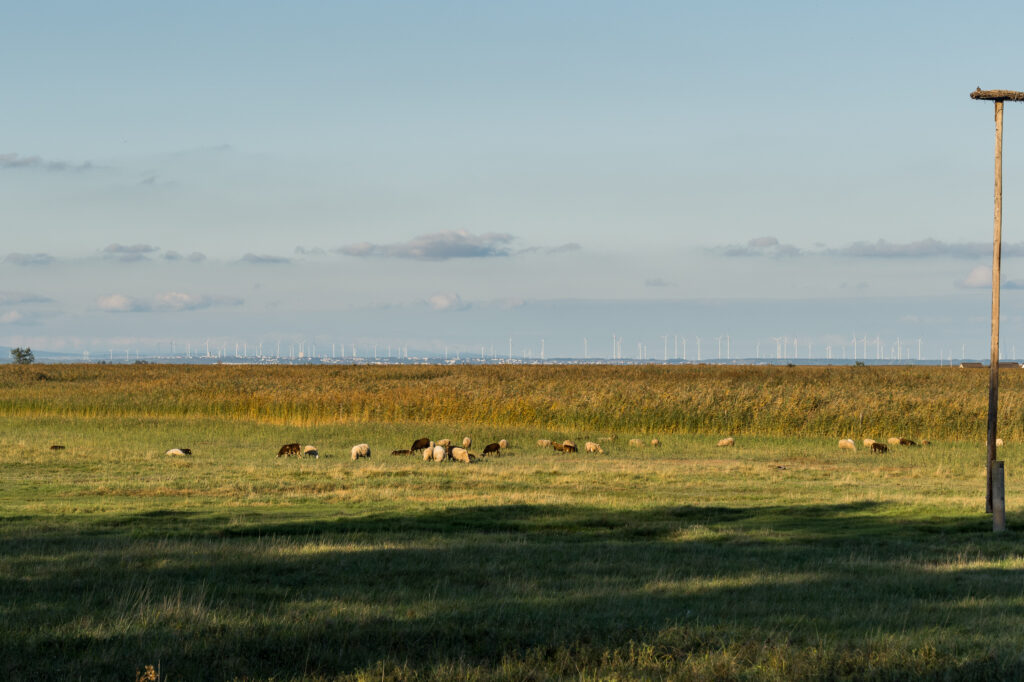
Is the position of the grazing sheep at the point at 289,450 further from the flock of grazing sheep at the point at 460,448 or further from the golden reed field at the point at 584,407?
the golden reed field at the point at 584,407

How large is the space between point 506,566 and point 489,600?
206 centimetres

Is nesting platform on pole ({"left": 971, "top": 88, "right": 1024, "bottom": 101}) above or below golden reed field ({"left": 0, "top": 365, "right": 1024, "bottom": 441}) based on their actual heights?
above

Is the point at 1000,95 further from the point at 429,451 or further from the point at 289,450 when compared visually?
the point at 289,450

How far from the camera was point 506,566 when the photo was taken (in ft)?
39.9

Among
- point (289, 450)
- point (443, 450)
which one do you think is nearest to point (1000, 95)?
point (443, 450)

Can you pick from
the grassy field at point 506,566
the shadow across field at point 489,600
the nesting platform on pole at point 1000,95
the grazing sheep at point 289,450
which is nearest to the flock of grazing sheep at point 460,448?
the grazing sheep at point 289,450

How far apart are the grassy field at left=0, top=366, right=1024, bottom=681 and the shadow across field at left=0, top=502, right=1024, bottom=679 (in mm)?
40

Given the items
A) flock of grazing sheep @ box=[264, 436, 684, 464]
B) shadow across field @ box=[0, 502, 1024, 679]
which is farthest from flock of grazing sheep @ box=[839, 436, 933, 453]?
shadow across field @ box=[0, 502, 1024, 679]

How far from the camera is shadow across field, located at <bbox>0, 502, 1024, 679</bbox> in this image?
320 inches

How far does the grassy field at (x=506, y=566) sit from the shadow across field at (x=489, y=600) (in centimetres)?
4

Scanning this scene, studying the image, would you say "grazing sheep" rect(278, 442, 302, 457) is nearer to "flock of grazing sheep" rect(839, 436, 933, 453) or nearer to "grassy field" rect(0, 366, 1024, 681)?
"grassy field" rect(0, 366, 1024, 681)

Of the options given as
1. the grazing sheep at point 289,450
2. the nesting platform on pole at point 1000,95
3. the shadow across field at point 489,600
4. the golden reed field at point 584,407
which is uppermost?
the nesting platform on pole at point 1000,95

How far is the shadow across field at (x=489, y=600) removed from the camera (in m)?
8.13

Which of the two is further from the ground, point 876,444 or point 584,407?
point 584,407
